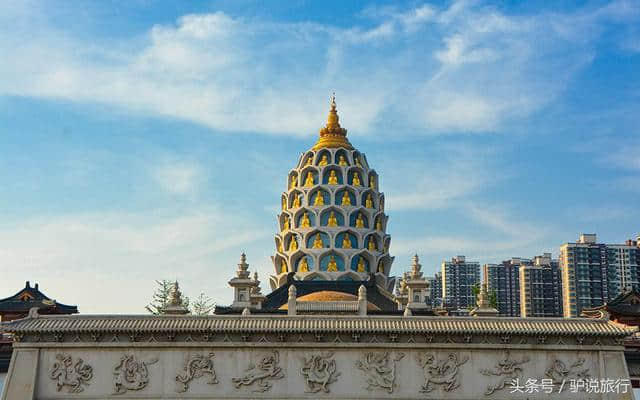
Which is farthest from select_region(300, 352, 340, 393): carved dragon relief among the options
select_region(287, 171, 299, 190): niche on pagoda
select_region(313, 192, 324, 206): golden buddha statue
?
select_region(287, 171, 299, 190): niche on pagoda

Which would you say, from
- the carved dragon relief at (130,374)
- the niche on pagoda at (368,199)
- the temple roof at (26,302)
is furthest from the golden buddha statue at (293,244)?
the carved dragon relief at (130,374)

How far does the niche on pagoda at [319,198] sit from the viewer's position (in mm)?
50625

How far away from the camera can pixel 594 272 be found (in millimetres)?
71438

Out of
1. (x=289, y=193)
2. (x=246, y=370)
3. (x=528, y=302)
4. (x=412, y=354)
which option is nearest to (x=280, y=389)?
(x=246, y=370)

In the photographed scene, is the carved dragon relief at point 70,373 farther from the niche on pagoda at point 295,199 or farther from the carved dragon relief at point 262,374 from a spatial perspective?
the niche on pagoda at point 295,199

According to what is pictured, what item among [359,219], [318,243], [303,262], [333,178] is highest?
[333,178]

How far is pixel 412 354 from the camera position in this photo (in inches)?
784

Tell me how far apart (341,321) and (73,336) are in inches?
286

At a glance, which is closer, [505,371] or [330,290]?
[505,371]

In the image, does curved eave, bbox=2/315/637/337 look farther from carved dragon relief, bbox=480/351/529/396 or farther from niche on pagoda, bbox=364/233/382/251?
niche on pagoda, bbox=364/233/382/251

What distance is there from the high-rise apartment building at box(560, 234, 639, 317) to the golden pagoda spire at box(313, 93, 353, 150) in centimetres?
2837

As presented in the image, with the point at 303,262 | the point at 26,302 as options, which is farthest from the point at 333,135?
the point at 26,302

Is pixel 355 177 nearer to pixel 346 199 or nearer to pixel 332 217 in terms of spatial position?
pixel 346 199

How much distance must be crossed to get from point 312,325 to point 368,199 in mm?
32162
